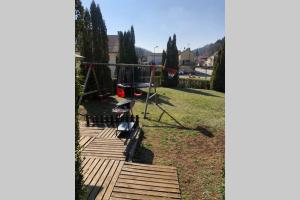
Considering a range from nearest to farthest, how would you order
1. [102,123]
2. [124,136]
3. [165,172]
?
[165,172] → [124,136] → [102,123]

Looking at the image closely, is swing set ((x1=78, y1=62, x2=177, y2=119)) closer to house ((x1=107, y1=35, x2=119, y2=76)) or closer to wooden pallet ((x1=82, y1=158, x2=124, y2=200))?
wooden pallet ((x1=82, y1=158, x2=124, y2=200))

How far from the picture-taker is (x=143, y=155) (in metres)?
8.34

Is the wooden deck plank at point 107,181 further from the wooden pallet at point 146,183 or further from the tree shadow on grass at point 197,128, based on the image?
the tree shadow on grass at point 197,128

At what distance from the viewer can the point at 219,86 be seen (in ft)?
90.0


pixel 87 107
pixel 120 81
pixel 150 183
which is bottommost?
pixel 150 183

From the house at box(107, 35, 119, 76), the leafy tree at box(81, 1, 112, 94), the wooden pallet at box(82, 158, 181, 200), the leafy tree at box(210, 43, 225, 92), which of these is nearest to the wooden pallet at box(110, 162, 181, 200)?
the wooden pallet at box(82, 158, 181, 200)

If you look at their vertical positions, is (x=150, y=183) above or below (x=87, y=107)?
below

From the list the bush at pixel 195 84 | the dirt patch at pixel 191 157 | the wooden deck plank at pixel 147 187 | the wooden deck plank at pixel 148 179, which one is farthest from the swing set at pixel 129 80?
the wooden deck plank at pixel 147 187

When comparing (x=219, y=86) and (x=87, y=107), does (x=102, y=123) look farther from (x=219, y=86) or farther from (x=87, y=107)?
(x=219, y=86)

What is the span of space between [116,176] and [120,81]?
16575 millimetres

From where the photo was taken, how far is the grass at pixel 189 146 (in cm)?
642

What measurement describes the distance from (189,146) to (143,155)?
1975mm
